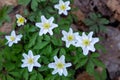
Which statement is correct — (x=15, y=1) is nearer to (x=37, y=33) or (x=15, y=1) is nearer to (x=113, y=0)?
(x=37, y=33)

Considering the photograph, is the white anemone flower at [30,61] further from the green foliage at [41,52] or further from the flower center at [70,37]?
the flower center at [70,37]

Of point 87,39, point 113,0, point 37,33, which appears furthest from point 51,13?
point 113,0

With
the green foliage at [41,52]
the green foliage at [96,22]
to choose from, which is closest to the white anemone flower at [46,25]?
the green foliage at [41,52]

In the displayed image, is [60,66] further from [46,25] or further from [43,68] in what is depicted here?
[46,25]

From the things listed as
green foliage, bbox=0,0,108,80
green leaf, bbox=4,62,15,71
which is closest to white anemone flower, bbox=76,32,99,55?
green foliage, bbox=0,0,108,80

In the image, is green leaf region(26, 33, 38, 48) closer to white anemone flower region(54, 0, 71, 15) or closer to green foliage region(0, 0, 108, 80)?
green foliage region(0, 0, 108, 80)

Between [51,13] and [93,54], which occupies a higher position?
[51,13]
